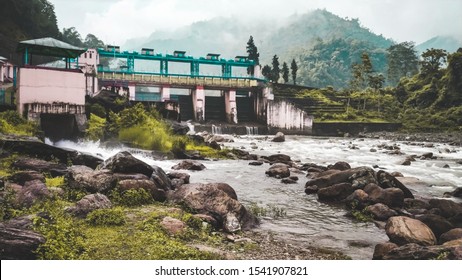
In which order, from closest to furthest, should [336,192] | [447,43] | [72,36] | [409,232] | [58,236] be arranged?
[58,236] < [409,232] < [336,192] < [72,36] < [447,43]

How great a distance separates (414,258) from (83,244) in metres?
5.56

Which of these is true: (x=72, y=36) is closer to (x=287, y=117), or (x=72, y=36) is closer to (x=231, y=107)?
(x=231, y=107)

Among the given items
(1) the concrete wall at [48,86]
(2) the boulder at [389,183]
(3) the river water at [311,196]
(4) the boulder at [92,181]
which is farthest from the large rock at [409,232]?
(1) the concrete wall at [48,86]

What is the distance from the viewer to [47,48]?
20.1 metres

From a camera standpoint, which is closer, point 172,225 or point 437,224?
point 172,225

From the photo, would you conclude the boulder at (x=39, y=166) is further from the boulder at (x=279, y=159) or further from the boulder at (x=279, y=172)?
the boulder at (x=279, y=159)

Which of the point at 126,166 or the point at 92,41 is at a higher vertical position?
the point at 92,41

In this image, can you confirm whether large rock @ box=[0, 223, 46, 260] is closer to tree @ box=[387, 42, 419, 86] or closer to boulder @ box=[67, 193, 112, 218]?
boulder @ box=[67, 193, 112, 218]

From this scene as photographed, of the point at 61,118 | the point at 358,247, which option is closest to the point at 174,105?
the point at 61,118

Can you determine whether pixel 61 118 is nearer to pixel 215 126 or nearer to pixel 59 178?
pixel 59 178

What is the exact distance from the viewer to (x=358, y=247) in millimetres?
8414

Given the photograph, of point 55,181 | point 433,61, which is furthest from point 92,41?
point 55,181

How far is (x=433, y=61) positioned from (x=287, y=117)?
32.6 meters

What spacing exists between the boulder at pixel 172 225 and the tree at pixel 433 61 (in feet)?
213
